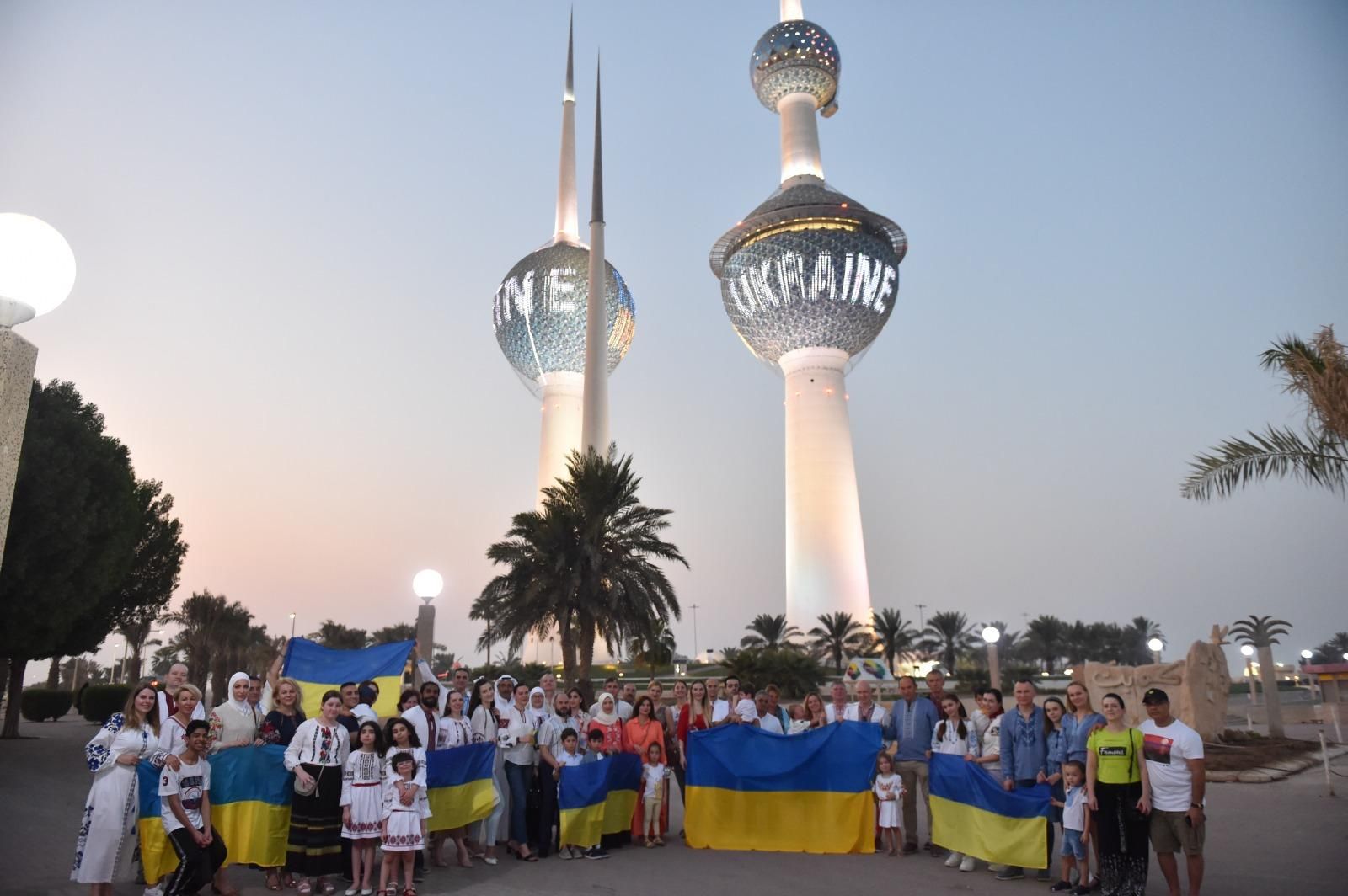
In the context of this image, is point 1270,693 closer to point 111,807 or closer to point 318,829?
point 318,829

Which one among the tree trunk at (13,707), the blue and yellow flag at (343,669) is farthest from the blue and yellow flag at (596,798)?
the tree trunk at (13,707)

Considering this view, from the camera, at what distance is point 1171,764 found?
7152 mm

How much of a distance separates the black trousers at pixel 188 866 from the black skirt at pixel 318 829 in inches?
34.8

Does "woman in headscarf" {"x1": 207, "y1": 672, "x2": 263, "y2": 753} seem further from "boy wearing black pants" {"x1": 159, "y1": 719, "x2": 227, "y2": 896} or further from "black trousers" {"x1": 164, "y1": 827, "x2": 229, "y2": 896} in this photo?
"black trousers" {"x1": 164, "y1": 827, "x2": 229, "y2": 896}

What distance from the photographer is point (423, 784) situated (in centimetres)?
796

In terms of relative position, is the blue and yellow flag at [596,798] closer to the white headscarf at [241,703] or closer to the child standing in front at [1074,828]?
the white headscarf at [241,703]

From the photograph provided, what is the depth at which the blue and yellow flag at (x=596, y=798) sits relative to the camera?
9703 mm

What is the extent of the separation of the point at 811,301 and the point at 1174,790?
68.5m

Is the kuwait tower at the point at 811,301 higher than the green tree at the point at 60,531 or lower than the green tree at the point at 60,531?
higher

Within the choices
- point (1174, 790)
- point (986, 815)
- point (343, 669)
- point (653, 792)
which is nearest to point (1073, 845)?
point (986, 815)

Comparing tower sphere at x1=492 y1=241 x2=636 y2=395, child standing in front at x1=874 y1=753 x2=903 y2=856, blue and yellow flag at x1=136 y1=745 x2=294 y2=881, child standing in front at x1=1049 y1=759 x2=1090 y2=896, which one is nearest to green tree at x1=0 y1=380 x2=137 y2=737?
blue and yellow flag at x1=136 y1=745 x2=294 y2=881

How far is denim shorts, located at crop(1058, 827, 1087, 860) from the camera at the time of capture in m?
7.91

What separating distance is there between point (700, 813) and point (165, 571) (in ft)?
75.0

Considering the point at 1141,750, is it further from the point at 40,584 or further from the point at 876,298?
the point at 876,298
